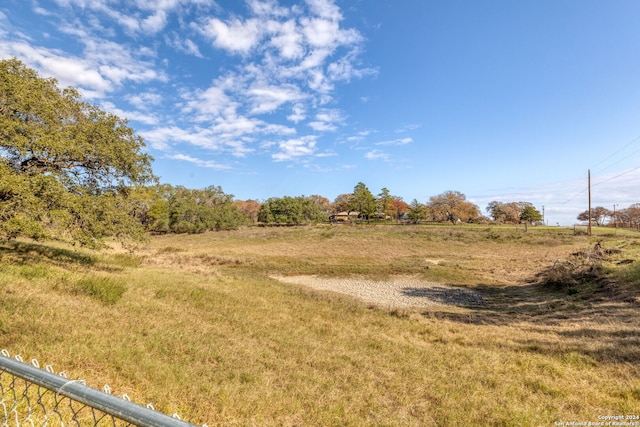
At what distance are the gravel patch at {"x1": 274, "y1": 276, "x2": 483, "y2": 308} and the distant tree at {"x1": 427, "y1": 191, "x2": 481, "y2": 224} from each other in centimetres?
8547

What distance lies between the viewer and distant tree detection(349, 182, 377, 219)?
85938mm

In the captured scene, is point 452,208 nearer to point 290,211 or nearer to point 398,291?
point 290,211

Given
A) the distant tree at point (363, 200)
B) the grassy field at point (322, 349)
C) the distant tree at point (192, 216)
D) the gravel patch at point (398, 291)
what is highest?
the distant tree at point (363, 200)

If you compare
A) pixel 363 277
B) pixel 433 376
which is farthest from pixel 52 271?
pixel 363 277

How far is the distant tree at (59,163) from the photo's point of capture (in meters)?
10.2

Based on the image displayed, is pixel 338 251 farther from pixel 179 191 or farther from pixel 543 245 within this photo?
pixel 179 191

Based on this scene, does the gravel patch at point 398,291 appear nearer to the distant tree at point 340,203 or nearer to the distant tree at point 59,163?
the distant tree at point 59,163

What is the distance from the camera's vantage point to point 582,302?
46.7 feet

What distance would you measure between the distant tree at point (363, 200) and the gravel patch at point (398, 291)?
2410 inches

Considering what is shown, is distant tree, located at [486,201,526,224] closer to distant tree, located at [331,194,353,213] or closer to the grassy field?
distant tree, located at [331,194,353,213]

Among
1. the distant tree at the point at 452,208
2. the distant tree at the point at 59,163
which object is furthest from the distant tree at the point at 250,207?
the distant tree at the point at 59,163

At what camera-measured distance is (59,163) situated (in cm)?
1324

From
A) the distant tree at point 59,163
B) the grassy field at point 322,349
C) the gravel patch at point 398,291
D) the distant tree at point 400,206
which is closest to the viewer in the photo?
the grassy field at point 322,349

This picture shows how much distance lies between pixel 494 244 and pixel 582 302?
106ft
